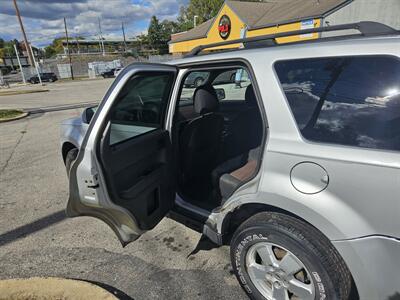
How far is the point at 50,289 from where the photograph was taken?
217 centimetres

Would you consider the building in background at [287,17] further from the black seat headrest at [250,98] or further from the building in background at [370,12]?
the black seat headrest at [250,98]

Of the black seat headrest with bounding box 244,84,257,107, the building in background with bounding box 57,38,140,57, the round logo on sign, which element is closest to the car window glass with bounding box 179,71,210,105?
the black seat headrest with bounding box 244,84,257,107

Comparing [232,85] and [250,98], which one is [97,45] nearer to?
[232,85]

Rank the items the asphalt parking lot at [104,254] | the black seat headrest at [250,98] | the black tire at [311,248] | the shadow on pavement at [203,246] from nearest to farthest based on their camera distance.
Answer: the black tire at [311,248] < the asphalt parking lot at [104,254] < the shadow on pavement at [203,246] < the black seat headrest at [250,98]

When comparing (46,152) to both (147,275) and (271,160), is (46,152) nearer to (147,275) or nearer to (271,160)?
(147,275)

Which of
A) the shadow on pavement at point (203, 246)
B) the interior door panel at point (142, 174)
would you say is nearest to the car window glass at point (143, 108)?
the interior door panel at point (142, 174)

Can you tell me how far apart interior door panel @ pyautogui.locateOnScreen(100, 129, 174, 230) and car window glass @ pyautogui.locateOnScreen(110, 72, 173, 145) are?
17cm

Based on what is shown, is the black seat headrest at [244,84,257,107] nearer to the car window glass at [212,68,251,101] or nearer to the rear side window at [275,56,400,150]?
the car window glass at [212,68,251,101]

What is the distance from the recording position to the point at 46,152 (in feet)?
18.5

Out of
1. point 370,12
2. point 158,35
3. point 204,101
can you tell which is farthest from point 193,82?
point 158,35

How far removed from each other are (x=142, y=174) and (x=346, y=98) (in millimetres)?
1553

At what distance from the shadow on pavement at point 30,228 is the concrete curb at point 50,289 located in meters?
0.79

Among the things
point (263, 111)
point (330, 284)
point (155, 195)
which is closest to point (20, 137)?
point (155, 195)

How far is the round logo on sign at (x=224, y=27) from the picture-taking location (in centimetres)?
2489
